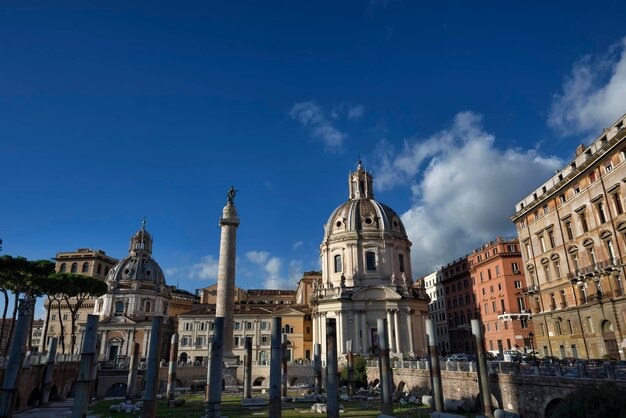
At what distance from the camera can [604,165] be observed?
35.3 meters

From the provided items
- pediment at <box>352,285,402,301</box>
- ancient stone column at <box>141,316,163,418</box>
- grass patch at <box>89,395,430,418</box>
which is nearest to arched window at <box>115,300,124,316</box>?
pediment at <box>352,285,402,301</box>

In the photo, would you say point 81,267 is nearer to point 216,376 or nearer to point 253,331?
point 253,331

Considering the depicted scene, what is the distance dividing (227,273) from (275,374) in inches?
1132

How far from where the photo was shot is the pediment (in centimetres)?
6034

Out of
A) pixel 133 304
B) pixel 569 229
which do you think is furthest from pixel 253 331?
pixel 569 229

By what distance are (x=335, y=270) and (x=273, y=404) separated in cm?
4388

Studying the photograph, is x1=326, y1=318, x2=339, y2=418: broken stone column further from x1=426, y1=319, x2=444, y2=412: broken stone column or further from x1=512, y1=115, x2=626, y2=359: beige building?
x1=512, y1=115, x2=626, y2=359: beige building

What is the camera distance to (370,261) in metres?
64.1

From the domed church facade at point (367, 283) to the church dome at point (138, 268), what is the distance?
120ft

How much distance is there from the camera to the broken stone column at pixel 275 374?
2184cm

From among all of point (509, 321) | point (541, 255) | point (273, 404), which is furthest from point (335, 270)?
point (273, 404)

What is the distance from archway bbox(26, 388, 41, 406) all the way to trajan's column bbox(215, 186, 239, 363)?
17.8 m

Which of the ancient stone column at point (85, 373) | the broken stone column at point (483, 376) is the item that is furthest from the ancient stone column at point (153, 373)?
the broken stone column at point (483, 376)

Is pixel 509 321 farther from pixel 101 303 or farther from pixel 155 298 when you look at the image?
pixel 101 303
